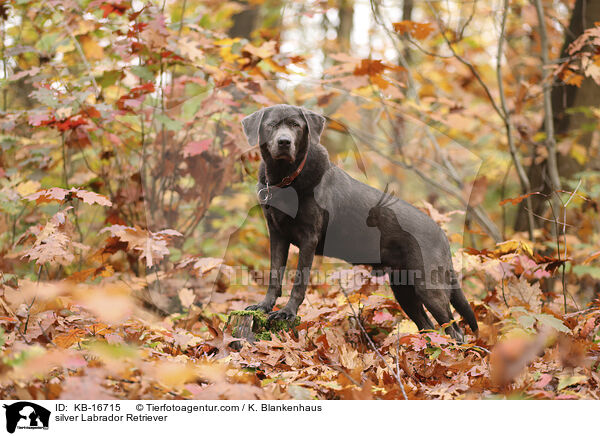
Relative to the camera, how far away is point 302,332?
144 inches

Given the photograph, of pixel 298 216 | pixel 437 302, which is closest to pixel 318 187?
pixel 298 216

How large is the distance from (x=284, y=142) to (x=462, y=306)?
2063mm

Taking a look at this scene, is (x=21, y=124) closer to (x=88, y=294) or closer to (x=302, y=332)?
(x=88, y=294)

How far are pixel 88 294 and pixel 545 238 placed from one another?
5.93m

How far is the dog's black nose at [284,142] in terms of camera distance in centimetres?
322

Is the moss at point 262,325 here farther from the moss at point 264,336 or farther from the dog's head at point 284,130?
the dog's head at point 284,130

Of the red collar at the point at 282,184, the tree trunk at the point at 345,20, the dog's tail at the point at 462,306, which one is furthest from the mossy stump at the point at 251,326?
the tree trunk at the point at 345,20

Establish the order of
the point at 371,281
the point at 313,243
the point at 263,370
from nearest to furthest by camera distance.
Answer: the point at 263,370 → the point at 313,243 → the point at 371,281

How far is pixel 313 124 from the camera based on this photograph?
3.44 meters

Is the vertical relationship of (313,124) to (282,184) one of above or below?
above

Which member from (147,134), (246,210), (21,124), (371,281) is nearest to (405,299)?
(371,281)

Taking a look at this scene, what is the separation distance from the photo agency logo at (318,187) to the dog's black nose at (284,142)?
0.17 meters

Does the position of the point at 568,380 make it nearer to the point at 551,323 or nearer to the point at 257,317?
the point at 551,323

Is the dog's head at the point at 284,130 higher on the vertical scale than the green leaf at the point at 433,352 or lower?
higher
